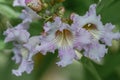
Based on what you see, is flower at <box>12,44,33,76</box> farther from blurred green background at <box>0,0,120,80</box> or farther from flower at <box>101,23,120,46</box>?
flower at <box>101,23,120,46</box>

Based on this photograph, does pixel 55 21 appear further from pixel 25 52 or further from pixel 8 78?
pixel 8 78

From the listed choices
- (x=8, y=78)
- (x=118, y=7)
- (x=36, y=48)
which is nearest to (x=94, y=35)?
(x=36, y=48)

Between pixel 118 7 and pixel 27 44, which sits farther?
pixel 118 7

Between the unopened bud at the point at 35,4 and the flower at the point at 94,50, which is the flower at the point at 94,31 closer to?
the flower at the point at 94,50

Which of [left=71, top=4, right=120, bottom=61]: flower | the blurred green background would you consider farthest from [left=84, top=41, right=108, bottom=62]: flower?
the blurred green background

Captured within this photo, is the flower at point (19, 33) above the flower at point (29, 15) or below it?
below

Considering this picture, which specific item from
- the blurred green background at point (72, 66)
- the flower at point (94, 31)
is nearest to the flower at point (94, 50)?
the flower at point (94, 31)
